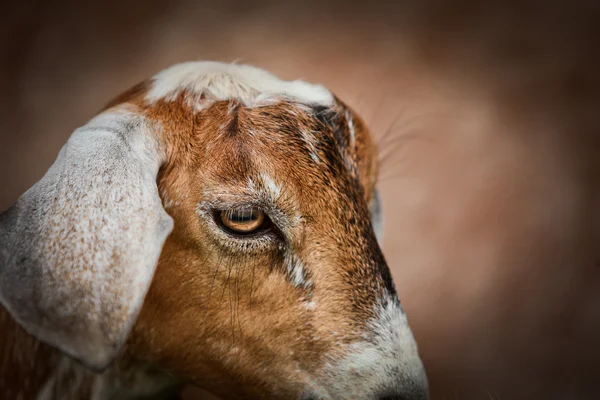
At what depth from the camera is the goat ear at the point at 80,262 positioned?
3.93 ft

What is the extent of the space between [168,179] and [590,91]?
2.99 m

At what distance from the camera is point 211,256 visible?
136 centimetres

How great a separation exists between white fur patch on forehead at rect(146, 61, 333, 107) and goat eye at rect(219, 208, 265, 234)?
32 centimetres

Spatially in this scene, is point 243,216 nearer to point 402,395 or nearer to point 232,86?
point 232,86

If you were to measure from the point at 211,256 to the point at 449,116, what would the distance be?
103 inches

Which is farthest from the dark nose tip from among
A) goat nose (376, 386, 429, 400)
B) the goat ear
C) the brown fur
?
the goat ear

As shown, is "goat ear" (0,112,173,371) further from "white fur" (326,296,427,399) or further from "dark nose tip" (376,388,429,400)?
"dark nose tip" (376,388,429,400)

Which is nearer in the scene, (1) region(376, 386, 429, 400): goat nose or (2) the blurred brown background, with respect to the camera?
(1) region(376, 386, 429, 400): goat nose

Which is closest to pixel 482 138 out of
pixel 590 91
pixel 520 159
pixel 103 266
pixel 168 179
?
pixel 520 159

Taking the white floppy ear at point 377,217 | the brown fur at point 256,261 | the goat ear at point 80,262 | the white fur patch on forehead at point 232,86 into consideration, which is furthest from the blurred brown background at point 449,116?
the goat ear at point 80,262

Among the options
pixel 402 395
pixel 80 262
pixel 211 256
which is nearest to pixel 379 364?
pixel 402 395

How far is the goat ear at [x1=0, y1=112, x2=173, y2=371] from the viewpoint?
3.93 ft

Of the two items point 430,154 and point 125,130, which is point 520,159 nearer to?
point 430,154

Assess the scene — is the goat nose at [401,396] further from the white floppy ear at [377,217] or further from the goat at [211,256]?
the white floppy ear at [377,217]
